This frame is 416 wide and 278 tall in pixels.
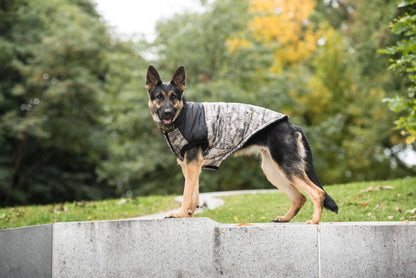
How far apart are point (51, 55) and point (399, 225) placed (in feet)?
66.3

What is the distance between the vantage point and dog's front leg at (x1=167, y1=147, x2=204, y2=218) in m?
5.42

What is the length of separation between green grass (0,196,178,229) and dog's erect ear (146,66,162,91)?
13.6ft

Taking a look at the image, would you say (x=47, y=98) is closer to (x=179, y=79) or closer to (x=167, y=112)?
(x=179, y=79)

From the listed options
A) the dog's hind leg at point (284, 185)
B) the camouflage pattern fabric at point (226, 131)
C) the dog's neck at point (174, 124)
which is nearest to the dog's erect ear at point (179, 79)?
the dog's neck at point (174, 124)

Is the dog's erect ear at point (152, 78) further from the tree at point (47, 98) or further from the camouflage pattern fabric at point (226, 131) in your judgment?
the tree at point (47, 98)

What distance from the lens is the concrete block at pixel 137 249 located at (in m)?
5.18

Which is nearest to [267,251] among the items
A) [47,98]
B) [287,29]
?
[47,98]

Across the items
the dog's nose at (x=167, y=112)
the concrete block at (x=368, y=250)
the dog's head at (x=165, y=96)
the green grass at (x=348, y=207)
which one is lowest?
the concrete block at (x=368, y=250)

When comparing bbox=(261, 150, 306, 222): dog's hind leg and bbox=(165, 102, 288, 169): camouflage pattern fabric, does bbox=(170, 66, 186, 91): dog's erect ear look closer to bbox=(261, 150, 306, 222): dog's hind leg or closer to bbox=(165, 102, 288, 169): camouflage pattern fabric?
bbox=(165, 102, 288, 169): camouflage pattern fabric

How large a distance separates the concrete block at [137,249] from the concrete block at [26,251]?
26cm

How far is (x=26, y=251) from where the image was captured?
5.68 meters

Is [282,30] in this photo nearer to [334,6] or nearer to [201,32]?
[334,6]

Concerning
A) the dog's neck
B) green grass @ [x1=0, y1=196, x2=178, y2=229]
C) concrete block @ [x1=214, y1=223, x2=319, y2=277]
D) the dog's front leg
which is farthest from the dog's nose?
green grass @ [x1=0, y1=196, x2=178, y2=229]

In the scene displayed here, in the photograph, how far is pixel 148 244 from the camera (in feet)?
17.3
